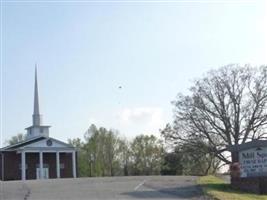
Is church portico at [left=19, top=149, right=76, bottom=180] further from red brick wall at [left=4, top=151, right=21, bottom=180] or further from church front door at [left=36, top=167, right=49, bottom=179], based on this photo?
red brick wall at [left=4, top=151, right=21, bottom=180]

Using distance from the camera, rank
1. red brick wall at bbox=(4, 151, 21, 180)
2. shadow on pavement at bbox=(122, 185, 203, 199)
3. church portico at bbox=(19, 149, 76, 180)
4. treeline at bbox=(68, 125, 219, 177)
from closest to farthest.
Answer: shadow on pavement at bbox=(122, 185, 203, 199) < red brick wall at bbox=(4, 151, 21, 180) < church portico at bbox=(19, 149, 76, 180) < treeline at bbox=(68, 125, 219, 177)

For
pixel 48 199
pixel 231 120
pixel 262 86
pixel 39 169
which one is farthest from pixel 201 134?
pixel 48 199

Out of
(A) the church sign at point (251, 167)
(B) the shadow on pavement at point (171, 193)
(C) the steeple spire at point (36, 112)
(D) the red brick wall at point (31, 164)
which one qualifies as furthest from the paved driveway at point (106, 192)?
(C) the steeple spire at point (36, 112)

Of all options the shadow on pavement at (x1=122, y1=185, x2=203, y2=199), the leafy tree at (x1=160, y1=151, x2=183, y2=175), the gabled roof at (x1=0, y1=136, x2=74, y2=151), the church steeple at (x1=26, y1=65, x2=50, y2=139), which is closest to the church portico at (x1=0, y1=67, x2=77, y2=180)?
the gabled roof at (x1=0, y1=136, x2=74, y2=151)

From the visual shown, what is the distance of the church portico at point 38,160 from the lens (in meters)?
66.4

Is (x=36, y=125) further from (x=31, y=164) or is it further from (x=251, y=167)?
(x=251, y=167)

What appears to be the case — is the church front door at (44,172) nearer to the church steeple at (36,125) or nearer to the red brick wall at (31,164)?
the red brick wall at (31,164)

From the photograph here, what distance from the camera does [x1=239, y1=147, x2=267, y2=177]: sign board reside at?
27.9 m

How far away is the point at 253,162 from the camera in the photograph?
92.7ft

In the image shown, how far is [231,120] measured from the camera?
211 feet

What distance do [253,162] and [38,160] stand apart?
145ft

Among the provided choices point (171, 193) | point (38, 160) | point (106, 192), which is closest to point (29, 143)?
point (38, 160)

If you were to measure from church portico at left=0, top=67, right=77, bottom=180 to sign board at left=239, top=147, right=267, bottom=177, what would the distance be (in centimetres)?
4130

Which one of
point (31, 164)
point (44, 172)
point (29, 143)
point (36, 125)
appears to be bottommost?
point (44, 172)
